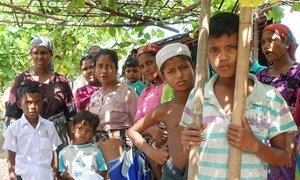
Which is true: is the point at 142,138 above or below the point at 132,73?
below

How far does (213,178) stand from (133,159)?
Result: 4.04 ft

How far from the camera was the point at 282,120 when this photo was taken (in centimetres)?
203

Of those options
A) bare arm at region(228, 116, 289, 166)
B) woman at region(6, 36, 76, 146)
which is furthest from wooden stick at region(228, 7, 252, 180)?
woman at region(6, 36, 76, 146)

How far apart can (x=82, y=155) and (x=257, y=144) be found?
239 cm

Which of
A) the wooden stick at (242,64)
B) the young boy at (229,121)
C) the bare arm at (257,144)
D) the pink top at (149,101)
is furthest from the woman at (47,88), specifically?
the wooden stick at (242,64)

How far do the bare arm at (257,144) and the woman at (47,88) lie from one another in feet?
8.39

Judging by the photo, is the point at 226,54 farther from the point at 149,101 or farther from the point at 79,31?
the point at 79,31

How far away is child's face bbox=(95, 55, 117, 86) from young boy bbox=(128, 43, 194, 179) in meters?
1.14

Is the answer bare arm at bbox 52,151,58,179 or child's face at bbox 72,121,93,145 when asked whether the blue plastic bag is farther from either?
bare arm at bbox 52,151,58,179

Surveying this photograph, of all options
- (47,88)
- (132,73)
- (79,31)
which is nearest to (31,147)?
(47,88)

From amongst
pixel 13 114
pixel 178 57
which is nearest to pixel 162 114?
pixel 178 57

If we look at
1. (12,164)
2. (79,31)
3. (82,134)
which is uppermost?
(79,31)

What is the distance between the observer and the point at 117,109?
379cm

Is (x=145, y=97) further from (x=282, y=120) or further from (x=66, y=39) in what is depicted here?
(x=66, y=39)
